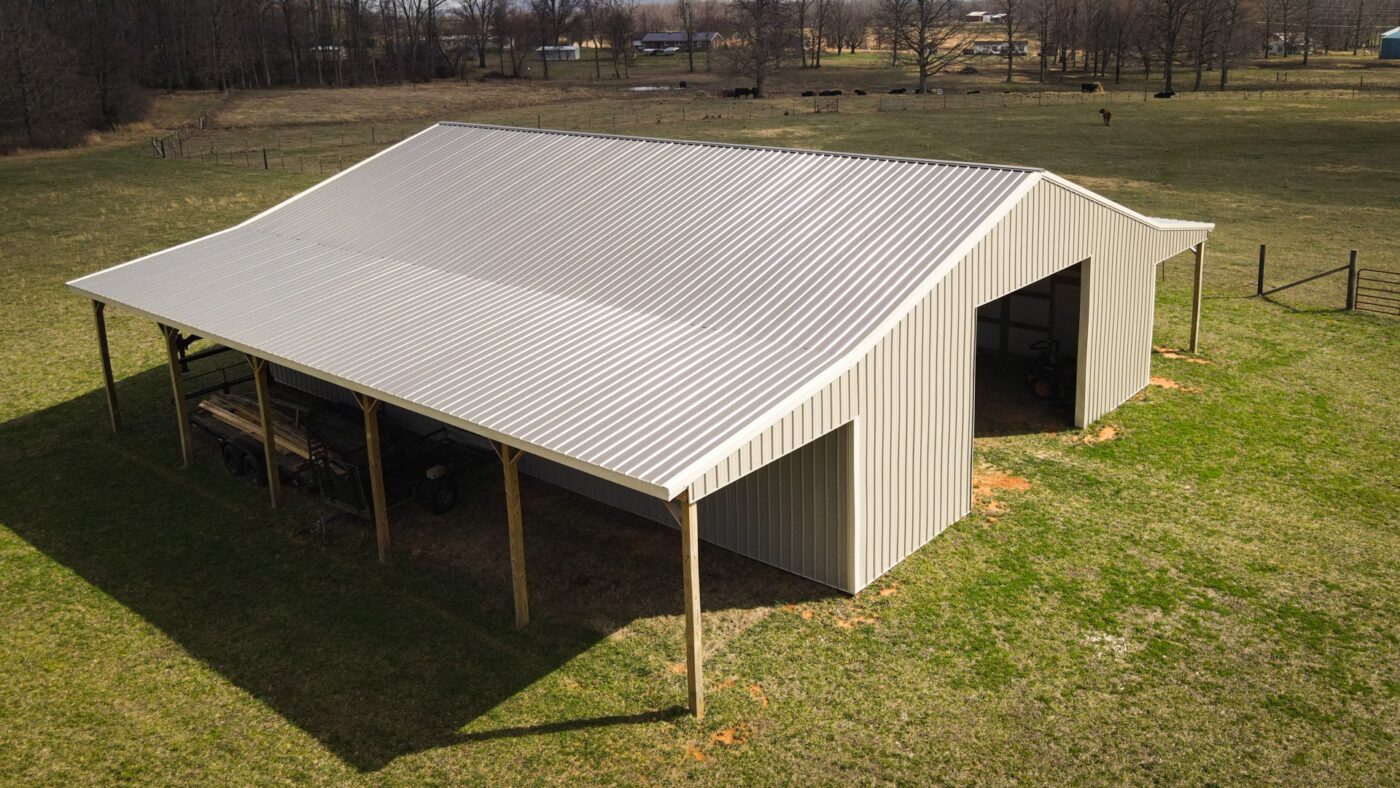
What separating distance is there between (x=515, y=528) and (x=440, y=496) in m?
4.22

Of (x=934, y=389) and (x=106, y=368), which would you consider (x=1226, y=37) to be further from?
(x=106, y=368)

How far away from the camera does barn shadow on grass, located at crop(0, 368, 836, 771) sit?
1245cm

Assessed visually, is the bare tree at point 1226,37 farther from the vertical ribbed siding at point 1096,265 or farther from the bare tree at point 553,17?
the vertical ribbed siding at point 1096,265

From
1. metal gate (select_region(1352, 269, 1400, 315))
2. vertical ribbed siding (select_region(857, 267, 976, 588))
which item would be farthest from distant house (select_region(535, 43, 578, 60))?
vertical ribbed siding (select_region(857, 267, 976, 588))

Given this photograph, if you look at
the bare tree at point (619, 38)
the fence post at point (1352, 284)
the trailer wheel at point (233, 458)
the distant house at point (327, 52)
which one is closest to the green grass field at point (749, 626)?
the trailer wheel at point (233, 458)

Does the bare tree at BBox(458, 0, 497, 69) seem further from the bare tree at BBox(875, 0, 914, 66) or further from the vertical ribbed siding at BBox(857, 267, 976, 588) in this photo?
the vertical ribbed siding at BBox(857, 267, 976, 588)

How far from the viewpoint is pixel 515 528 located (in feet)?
43.7

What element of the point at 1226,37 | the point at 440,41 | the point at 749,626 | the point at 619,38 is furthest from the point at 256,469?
the point at 440,41

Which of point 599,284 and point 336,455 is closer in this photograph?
point 336,455

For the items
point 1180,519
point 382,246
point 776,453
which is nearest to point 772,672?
point 776,453

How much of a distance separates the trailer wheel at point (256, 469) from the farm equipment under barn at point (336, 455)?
0.02 metres

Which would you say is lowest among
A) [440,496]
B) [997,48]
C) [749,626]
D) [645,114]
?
[749,626]

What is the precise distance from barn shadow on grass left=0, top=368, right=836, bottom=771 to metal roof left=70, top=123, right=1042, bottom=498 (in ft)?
8.96

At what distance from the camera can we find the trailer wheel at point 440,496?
17.1 m
